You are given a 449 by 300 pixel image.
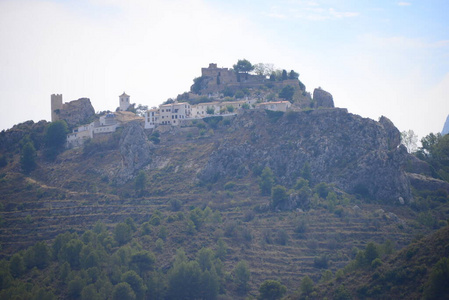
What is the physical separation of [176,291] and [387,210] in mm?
28720

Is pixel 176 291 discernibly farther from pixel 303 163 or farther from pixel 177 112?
pixel 177 112

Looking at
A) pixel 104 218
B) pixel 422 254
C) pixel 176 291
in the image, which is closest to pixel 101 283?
pixel 176 291

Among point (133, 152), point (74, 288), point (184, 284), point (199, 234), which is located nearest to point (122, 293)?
point (74, 288)

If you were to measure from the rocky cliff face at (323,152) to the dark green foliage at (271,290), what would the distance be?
22.5 metres

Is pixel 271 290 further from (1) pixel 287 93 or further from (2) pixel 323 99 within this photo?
(1) pixel 287 93

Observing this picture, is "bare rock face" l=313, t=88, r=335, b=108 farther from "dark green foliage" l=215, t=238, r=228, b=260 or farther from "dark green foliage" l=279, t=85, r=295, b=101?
"dark green foliage" l=215, t=238, r=228, b=260

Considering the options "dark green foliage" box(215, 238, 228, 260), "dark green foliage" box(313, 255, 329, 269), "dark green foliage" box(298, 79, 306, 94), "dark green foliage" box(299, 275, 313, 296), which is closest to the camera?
"dark green foliage" box(299, 275, 313, 296)

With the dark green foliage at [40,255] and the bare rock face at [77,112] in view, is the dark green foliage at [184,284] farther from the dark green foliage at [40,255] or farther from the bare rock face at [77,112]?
the bare rock face at [77,112]

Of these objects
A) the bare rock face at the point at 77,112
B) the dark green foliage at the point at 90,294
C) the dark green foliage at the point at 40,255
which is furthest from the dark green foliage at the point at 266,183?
the bare rock face at the point at 77,112

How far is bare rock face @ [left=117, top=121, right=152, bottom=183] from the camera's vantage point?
287 feet

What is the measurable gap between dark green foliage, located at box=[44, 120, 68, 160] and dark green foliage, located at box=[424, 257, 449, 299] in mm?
67034

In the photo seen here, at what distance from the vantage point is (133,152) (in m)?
89.1

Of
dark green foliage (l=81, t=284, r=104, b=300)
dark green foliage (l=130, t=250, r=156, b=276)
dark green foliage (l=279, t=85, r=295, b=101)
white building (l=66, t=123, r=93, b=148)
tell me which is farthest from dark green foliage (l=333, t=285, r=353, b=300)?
white building (l=66, t=123, r=93, b=148)

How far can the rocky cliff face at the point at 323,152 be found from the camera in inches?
3036
